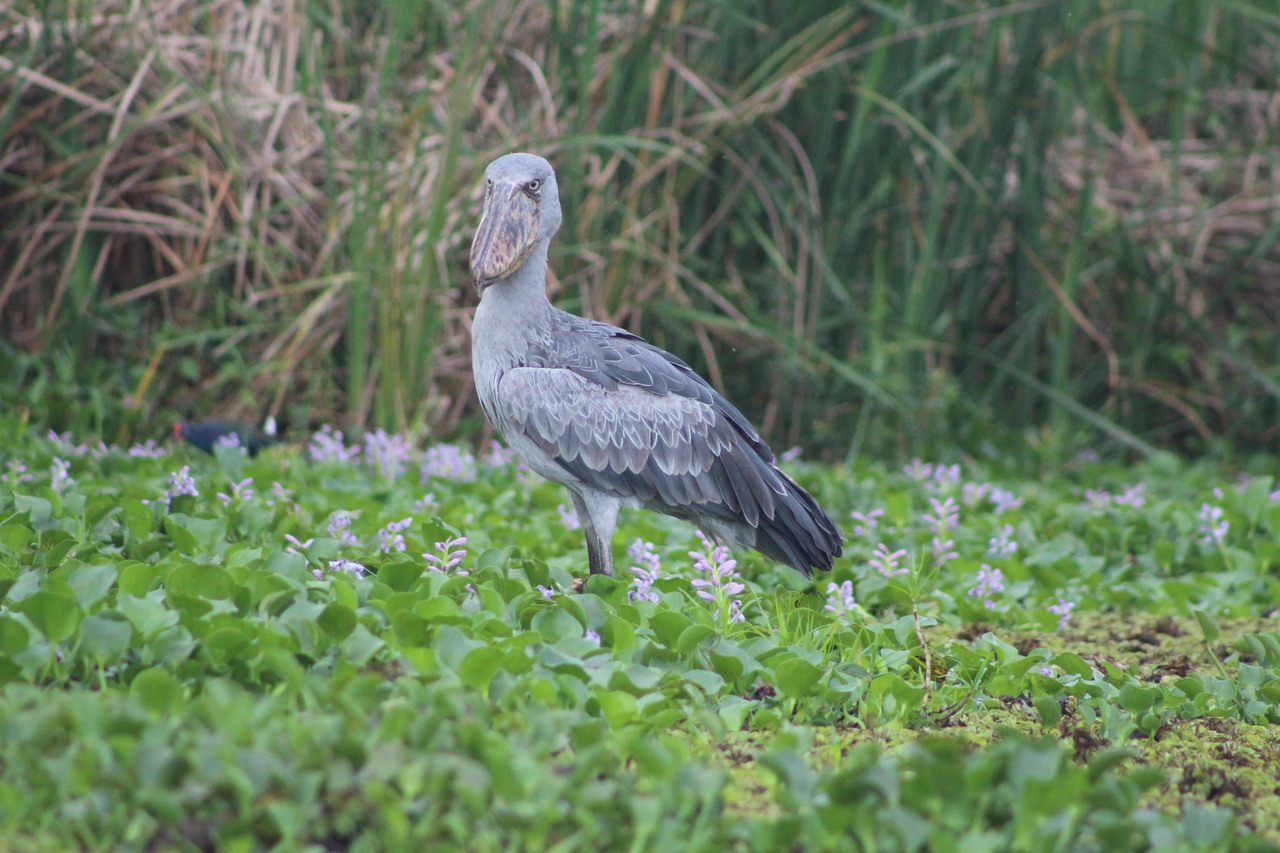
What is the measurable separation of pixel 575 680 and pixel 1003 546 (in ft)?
7.55

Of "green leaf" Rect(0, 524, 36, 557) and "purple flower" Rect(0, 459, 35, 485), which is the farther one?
"purple flower" Rect(0, 459, 35, 485)

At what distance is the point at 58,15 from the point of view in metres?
6.33

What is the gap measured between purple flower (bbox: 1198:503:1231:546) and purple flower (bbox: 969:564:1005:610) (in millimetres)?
919

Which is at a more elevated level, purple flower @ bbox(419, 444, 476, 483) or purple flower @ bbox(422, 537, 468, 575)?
purple flower @ bbox(422, 537, 468, 575)

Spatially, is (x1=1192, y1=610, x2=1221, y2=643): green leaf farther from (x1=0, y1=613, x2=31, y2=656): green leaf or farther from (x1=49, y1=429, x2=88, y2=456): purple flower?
(x1=49, y1=429, x2=88, y2=456): purple flower

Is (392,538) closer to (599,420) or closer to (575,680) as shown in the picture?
(599,420)

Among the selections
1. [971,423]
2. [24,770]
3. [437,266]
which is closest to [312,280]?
[437,266]

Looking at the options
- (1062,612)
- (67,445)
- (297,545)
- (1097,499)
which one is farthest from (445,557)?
(1097,499)

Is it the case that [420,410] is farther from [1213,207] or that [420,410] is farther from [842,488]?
[1213,207]

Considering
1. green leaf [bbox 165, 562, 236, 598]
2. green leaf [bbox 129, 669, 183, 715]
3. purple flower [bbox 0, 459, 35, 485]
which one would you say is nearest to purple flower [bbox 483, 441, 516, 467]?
purple flower [bbox 0, 459, 35, 485]

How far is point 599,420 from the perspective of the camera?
4.04 meters

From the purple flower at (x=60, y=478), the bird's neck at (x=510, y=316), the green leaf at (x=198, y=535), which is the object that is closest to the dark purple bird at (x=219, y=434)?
the purple flower at (x=60, y=478)

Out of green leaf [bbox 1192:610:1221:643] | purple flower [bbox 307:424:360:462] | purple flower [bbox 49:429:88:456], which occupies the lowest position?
purple flower [bbox 49:429:88:456]

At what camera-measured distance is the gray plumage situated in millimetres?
4016
